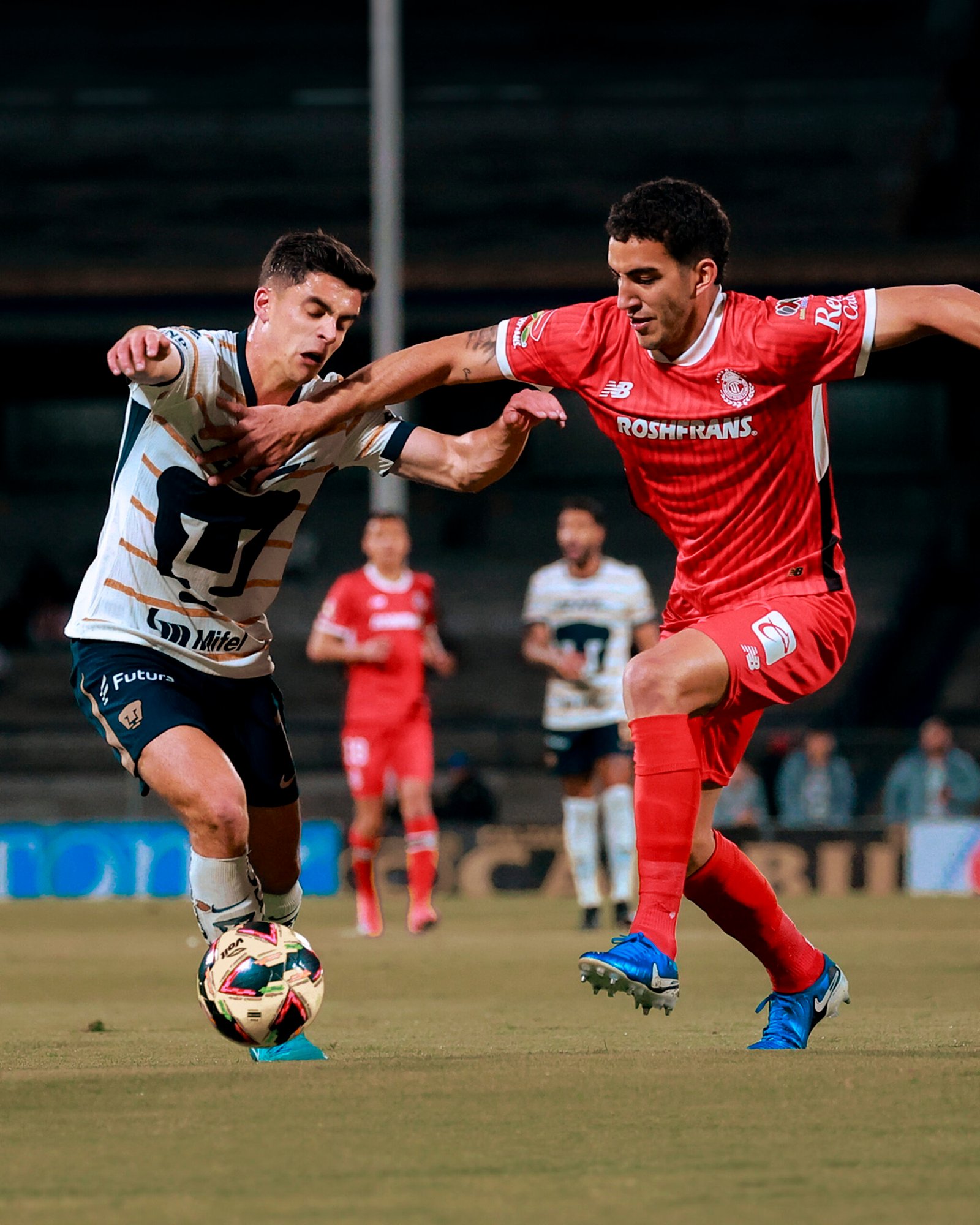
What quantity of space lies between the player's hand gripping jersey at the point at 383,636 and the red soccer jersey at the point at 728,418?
6.26 m

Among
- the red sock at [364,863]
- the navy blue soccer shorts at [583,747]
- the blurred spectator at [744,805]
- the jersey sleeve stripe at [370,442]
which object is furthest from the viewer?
the blurred spectator at [744,805]

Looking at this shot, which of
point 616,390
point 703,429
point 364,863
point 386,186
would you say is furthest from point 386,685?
point 386,186

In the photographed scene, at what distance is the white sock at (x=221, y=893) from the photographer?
500 cm

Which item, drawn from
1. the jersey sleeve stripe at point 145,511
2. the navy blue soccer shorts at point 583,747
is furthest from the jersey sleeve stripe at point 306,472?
the navy blue soccer shorts at point 583,747

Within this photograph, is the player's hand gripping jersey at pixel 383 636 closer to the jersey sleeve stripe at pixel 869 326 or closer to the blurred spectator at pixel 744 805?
the blurred spectator at pixel 744 805

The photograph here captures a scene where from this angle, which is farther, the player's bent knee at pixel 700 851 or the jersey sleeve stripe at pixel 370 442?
the jersey sleeve stripe at pixel 370 442

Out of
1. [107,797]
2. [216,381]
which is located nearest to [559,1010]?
[216,381]

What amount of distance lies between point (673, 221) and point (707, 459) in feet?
2.13

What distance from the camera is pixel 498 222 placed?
1034 inches

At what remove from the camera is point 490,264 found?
22.5 m

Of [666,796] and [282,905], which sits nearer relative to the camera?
[666,796]

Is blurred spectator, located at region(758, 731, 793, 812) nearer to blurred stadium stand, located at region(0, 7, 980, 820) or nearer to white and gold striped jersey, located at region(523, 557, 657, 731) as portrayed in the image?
blurred stadium stand, located at region(0, 7, 980, 820)

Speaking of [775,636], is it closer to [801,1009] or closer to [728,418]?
[728,418]

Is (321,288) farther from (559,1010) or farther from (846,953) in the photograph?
(846,953)
